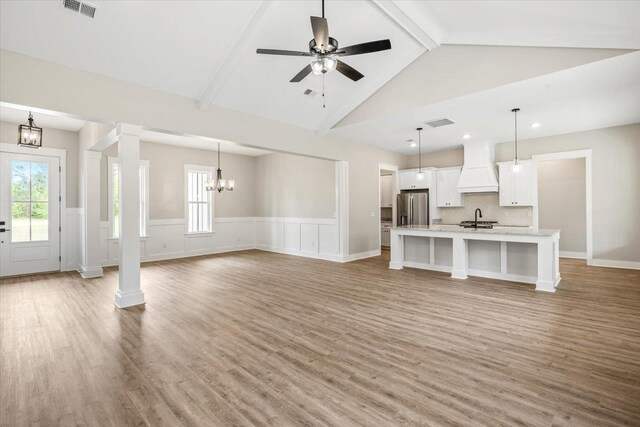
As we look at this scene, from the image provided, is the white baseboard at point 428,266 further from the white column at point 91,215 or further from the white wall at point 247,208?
the white column at point 91,215

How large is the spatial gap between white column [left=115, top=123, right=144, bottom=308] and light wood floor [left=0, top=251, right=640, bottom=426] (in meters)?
0.29

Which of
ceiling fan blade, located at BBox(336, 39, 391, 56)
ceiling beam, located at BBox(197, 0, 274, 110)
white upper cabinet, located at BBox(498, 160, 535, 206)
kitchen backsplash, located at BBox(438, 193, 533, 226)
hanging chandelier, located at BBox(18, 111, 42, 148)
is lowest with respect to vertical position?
kitchen backsplash, located at BBox(438, 193, 533, 226)

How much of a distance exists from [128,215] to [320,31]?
133 inches

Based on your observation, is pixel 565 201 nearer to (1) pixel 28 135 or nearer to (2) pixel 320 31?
(2) pixel 320 31

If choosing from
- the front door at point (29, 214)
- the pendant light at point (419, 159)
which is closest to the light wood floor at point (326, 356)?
the front door at point (29, 214)

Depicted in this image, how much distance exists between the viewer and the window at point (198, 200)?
8655mm

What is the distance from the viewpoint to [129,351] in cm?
283

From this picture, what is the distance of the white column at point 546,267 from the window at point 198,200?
7926mm

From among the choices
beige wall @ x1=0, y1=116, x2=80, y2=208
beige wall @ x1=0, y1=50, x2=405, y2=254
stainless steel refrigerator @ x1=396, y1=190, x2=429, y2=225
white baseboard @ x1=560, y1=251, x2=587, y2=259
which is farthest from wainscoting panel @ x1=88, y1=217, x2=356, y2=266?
white baseboard @ x1=560, y1=251, x2=587, y2=259

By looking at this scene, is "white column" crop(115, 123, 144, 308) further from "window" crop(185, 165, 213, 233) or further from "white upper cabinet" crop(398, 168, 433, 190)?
"white upper cabinet" crop(398, 168, 433, 190)

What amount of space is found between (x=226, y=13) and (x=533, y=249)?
5660mm

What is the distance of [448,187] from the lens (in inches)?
322

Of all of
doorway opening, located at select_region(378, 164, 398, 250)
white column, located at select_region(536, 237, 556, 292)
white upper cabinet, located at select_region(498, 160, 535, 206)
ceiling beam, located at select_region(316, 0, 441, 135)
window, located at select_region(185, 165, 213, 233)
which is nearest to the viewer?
ceiling beam, located at select_region(316, 0, 441, 135)

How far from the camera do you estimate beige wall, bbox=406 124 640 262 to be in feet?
20.0
